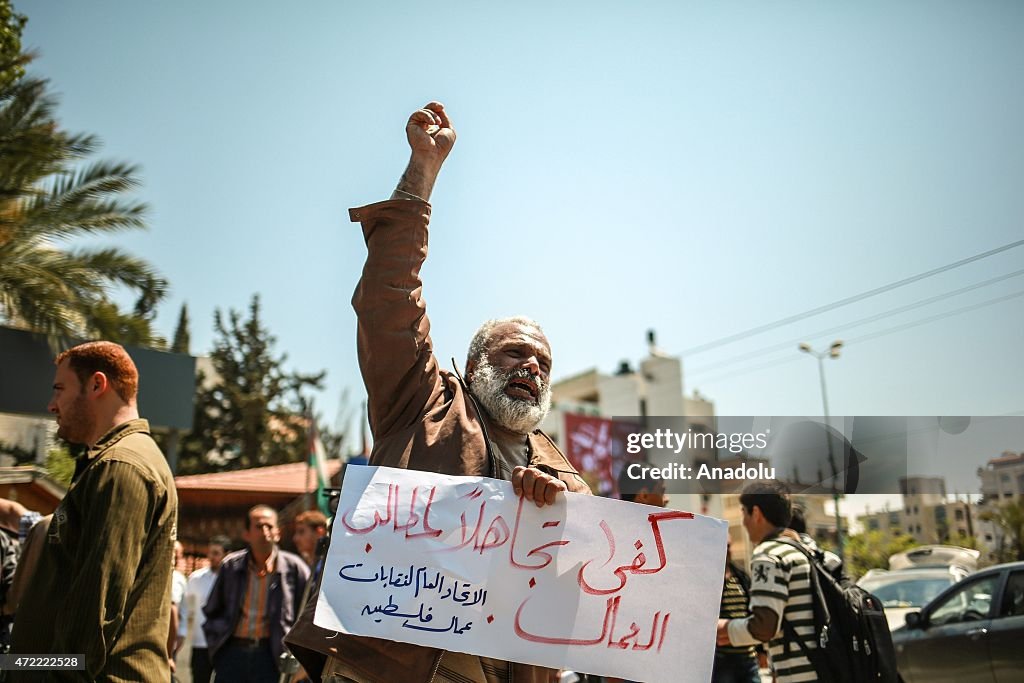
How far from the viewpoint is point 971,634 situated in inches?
284

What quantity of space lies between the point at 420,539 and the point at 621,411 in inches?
2201

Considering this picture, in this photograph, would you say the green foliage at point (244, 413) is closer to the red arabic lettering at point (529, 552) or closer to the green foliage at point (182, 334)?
the green foliage at point (182, 334)

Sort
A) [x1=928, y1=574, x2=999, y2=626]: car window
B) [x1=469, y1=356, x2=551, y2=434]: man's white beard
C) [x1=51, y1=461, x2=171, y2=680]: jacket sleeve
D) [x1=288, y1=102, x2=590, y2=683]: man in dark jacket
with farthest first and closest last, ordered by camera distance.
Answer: [x1=928, y1=574, x2=999, y2=626]: car window < [x1=469, y1=356, x2=551, y2=434]: man's white beard < [x1=288, y1=102, x2=590, y2=683]: man in dark jacket < [x1=51, y1=461, x2=171, y2=680]: jacket sleeve

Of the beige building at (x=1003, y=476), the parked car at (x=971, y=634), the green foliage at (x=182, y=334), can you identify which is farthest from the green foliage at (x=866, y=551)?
the green foliage at (x=182, y=334)

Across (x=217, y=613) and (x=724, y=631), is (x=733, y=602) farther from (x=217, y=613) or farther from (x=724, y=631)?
(x=217, y=613)

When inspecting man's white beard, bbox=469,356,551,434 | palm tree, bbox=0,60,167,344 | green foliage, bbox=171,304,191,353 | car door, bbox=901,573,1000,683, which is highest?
green foliage, bbox=171,304,191,353

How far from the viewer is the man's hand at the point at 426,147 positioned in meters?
2.94

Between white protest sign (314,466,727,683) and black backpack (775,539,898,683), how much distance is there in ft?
6.51

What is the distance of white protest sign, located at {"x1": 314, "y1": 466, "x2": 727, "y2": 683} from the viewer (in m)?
2.64

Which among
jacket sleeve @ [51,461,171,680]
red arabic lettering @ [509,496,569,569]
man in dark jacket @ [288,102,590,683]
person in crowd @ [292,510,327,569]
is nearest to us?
jacket sleeve @ [51,461,171,680]

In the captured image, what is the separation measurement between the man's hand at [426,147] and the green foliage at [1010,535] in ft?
21.7

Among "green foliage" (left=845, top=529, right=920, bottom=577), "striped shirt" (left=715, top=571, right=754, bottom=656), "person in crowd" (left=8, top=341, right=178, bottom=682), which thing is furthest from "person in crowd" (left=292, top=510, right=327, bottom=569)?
"green foliage" (left=845, top=529, right=920, bottom=577)

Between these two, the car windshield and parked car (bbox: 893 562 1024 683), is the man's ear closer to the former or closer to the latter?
parked car (bbox: 893 562 1024 683)

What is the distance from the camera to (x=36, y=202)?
12055 millimetres
